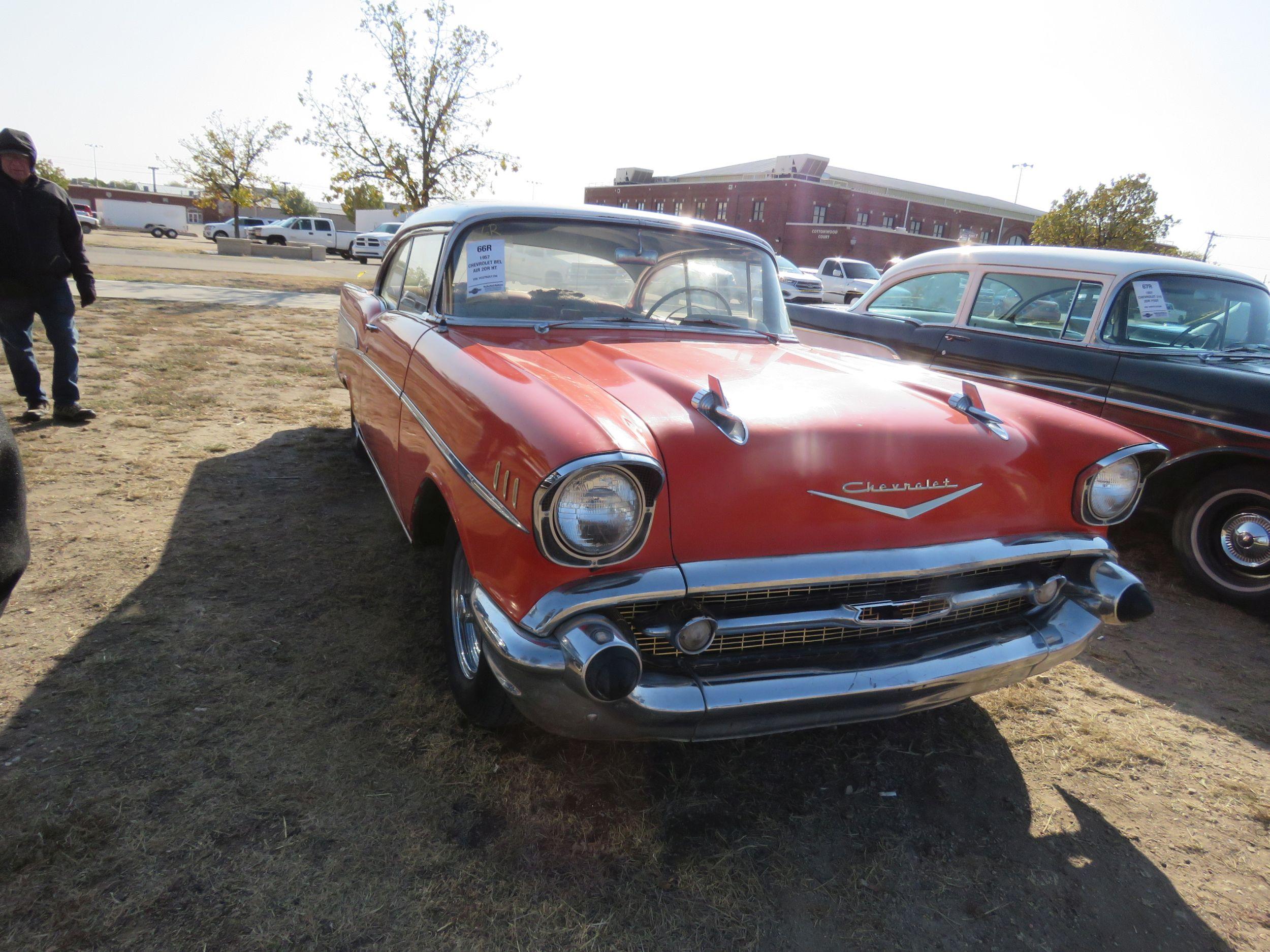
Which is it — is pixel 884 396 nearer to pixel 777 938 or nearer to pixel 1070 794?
pixel 1070 794

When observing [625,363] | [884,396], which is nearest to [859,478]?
[884,396]

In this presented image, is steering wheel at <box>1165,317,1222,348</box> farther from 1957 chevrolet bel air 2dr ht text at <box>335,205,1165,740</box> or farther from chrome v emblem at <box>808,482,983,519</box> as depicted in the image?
chrome v emblem at <box>808,482,983,519</box>

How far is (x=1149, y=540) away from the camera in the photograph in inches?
175

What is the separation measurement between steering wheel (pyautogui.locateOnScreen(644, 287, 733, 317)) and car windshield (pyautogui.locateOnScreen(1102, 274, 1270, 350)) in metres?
2.32

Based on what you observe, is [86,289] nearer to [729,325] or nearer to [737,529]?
[729,325]

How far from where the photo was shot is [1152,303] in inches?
162

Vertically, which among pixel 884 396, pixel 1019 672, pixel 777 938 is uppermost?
pixel 884 396

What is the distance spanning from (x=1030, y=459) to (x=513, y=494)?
154cm

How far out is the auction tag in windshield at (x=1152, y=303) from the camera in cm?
411

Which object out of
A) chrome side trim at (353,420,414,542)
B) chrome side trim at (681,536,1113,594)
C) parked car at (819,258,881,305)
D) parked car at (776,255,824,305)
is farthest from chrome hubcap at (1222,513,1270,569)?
parked car at (819,258,881,305)

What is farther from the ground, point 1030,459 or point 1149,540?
point 1030,459

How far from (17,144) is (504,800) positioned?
493cm

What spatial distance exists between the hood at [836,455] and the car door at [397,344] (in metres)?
0.63

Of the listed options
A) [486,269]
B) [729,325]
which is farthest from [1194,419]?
[486,269]
